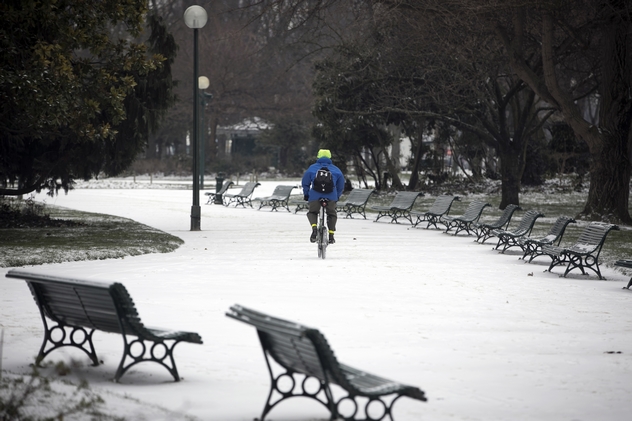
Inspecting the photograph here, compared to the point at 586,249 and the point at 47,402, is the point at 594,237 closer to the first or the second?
the point at 586,249

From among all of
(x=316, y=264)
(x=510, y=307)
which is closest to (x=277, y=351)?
(x=510, y=307)

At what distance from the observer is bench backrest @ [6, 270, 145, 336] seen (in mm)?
7285

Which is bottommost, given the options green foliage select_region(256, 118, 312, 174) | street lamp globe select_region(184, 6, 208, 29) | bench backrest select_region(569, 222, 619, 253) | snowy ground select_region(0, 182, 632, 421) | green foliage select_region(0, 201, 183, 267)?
green foliage select_region(0, 201, 183, 267)

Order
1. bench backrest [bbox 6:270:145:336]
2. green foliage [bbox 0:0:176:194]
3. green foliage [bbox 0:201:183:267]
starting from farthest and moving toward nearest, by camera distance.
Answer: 1. green foliage [bbox 0:0:176:194]
2. green foliage [bbox 0:201:183:267]
3. bench backrest [bbox 6:270:145:336]

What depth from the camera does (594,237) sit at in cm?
1533

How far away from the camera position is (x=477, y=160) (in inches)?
1885

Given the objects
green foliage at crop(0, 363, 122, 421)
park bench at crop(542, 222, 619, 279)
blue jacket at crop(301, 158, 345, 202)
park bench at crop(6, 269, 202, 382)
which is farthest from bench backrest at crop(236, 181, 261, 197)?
green foliage at crop(0, 363, 122, 421)

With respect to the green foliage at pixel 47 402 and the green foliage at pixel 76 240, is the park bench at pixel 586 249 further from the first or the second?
the green foliage at pixel 47 402

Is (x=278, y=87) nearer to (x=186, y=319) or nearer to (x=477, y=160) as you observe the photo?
(x=477, y=160)

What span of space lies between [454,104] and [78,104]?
58.2ft

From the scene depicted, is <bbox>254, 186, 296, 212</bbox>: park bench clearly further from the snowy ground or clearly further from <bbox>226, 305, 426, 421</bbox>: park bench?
<bbox>226, 305, 426, 421</bbox>: park bench

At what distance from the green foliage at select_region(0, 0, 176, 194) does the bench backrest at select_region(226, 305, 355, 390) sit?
1329 cm

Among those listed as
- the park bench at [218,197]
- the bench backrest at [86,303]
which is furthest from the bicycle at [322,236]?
the park bench at [218,197]

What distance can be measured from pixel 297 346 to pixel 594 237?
10.4 meters
